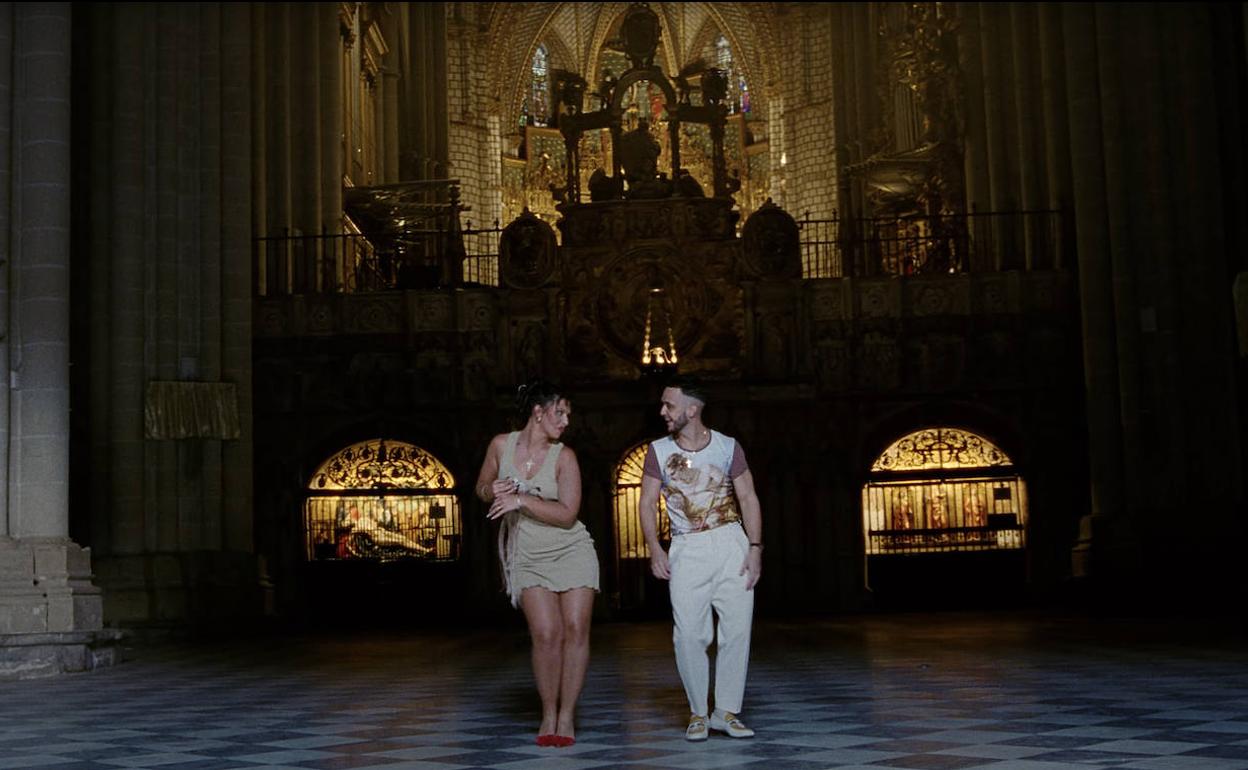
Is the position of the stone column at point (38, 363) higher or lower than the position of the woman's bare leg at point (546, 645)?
higher

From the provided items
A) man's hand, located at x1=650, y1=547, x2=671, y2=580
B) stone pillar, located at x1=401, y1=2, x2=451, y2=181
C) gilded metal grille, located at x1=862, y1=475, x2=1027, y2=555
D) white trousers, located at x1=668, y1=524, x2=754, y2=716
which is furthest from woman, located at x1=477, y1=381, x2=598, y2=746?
stone pillar, located at x1=401, y1=2, x2=451, y2=181

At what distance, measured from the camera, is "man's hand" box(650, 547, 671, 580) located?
25.6 ft

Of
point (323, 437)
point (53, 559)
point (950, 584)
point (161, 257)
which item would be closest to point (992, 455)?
point (950, 584)

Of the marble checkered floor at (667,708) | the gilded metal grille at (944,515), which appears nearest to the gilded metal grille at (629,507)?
the gilded metal grille at (944,515)

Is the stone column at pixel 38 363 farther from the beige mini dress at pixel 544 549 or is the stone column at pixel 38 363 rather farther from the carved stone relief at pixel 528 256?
the carved stone relief at pixel 528 256

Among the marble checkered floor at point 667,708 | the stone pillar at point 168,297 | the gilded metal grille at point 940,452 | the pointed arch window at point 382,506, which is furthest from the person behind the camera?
the pointed arch window at point 382,506

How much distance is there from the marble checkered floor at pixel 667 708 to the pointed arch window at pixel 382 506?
785cm

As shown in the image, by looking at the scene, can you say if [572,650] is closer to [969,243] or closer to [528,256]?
[528,256]

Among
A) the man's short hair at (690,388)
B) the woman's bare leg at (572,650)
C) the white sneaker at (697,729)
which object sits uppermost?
the man's short hair at (690,388)

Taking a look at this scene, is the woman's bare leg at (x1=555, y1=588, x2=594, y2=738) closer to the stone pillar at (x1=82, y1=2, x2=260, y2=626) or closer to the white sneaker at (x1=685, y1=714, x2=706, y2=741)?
the white sneaker at (x1=685, y1=714, x2=706, y2=741)

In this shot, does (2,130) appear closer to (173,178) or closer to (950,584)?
(173,178)

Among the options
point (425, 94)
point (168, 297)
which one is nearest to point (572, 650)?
point (168, 297)

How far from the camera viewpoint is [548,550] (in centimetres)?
797

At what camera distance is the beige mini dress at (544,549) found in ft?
26.1
